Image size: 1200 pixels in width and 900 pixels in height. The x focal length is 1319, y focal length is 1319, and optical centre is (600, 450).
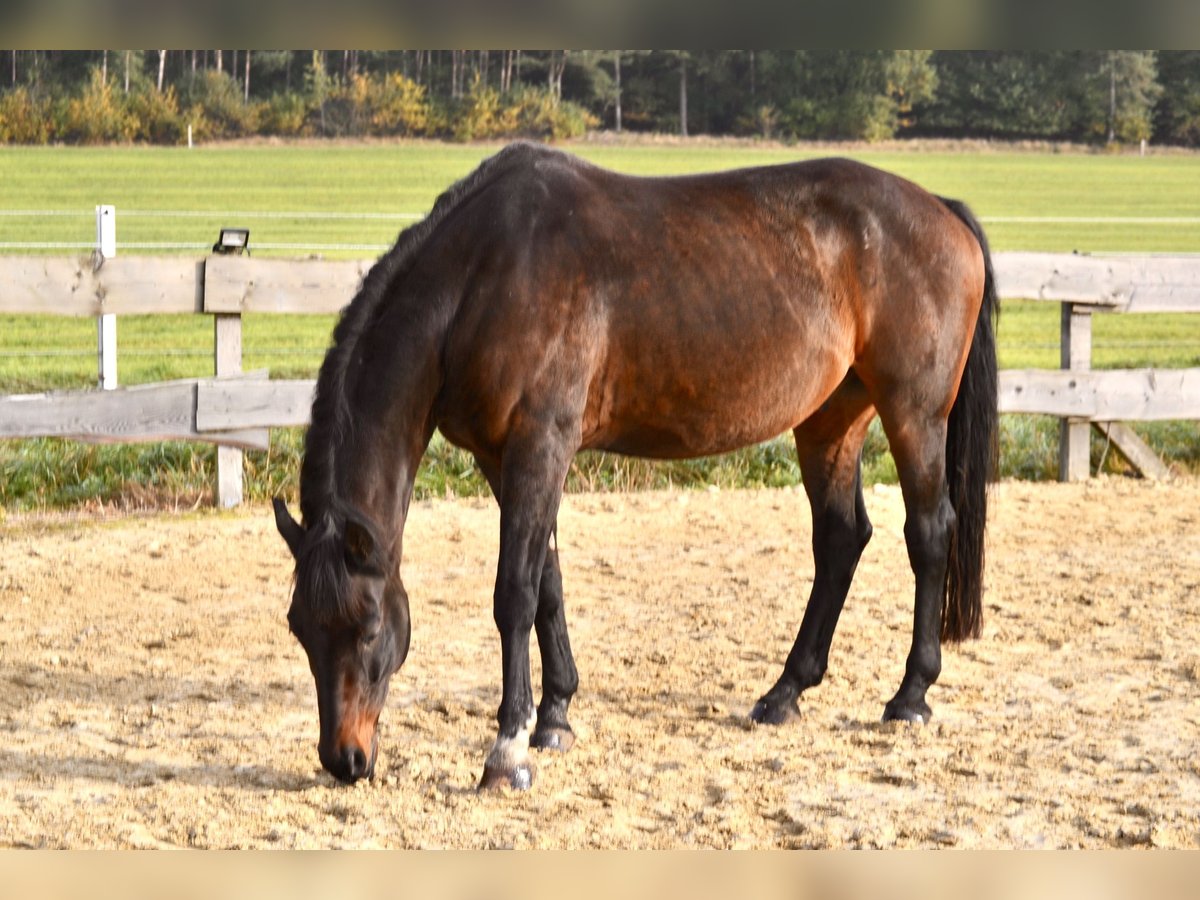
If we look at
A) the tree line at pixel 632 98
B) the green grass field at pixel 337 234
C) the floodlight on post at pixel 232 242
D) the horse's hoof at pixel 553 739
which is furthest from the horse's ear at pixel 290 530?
the tree line at pixel 632 98

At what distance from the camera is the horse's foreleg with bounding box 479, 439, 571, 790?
387cm

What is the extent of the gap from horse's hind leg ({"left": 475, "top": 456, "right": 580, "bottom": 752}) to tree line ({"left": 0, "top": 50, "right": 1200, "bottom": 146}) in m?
14.1

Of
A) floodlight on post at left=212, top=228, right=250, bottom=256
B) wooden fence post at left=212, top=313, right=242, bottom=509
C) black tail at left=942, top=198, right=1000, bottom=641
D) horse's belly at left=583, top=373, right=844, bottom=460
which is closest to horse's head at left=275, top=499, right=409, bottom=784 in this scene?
horse's belly at left=583, top=373, right=844, bottom=460

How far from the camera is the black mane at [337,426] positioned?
3.51 meters

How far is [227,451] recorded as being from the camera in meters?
7.51

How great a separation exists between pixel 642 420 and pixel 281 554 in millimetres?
2975

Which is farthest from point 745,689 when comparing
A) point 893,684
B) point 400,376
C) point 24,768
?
point 24,768

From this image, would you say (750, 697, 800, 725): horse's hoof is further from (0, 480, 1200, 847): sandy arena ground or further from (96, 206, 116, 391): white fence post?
(96, 206, 116, 391): white fence post

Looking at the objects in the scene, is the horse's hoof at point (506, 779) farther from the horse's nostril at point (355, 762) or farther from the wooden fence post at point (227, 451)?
the wooden fence post at point (227, 451)

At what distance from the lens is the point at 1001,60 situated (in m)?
20.2

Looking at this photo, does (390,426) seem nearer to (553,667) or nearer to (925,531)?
(553,667)

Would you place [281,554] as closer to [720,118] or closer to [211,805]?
[211,805]

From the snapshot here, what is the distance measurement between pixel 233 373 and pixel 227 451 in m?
0.45

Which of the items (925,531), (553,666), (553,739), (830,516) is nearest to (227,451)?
(553,666)
